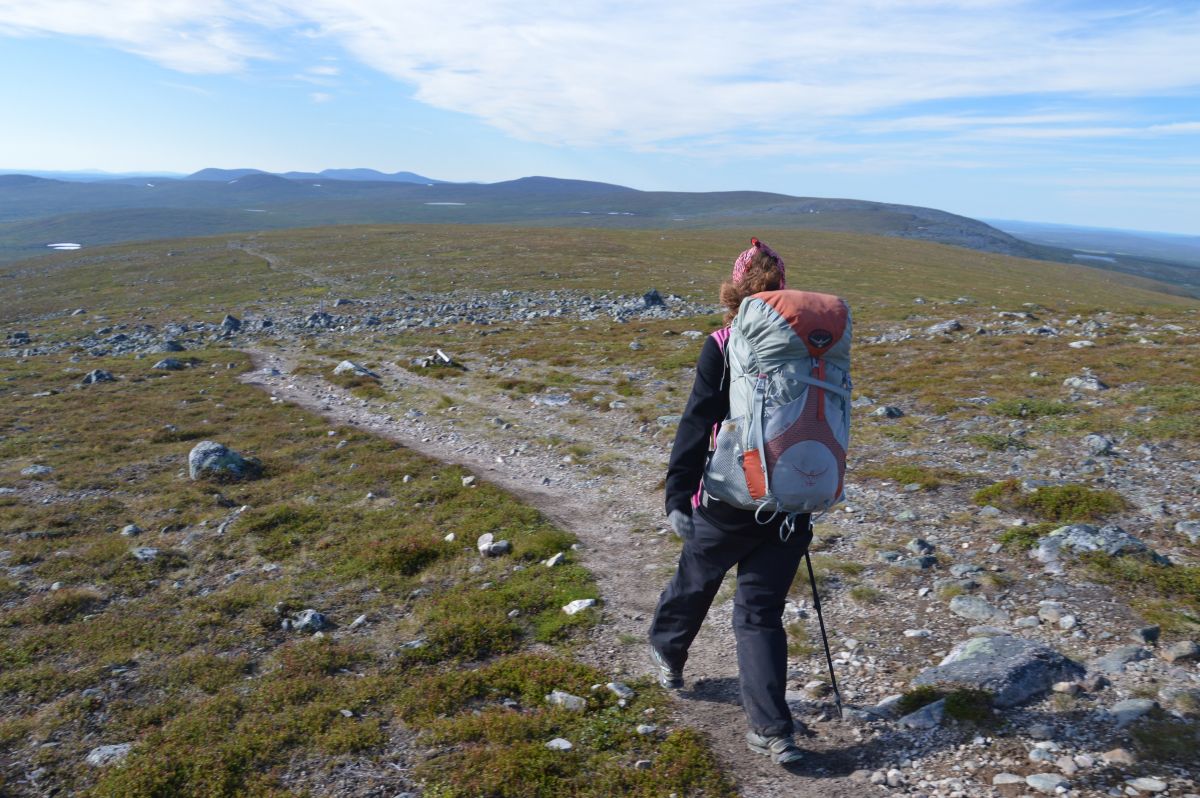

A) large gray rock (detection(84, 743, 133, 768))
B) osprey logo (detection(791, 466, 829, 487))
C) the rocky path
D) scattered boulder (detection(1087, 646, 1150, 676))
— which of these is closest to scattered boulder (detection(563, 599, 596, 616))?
the rocky path

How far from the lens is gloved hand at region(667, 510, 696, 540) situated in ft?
19.0

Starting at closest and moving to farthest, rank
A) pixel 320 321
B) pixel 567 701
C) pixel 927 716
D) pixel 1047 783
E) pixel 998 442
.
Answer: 1. pixel 1047 783
2. pixel 927 716
3. pixel 567 701
4. pixel 998 442
5. pixel 320 321

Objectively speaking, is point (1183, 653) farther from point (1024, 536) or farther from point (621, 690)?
point (621, 690)

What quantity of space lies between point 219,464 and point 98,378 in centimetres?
1584

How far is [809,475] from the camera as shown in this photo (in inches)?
198

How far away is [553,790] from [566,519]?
615 centimetres

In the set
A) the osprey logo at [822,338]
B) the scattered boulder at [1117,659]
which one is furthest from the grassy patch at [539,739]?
the scattered boulder at [1117,659]

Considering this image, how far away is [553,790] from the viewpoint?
521 centimetres

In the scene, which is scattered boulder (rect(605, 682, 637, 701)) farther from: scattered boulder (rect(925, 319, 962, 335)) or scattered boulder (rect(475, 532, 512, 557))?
scattered boulder (rect(925, 319, 962, 335))

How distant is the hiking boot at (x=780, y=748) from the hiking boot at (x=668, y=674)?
1.07 meters

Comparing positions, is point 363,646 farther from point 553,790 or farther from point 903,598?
point 903,598

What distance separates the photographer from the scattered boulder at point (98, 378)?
24.9m

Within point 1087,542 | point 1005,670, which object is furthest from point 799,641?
point 1087,542

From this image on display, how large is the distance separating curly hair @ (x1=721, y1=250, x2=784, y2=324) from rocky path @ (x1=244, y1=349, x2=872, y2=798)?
3584 mm
